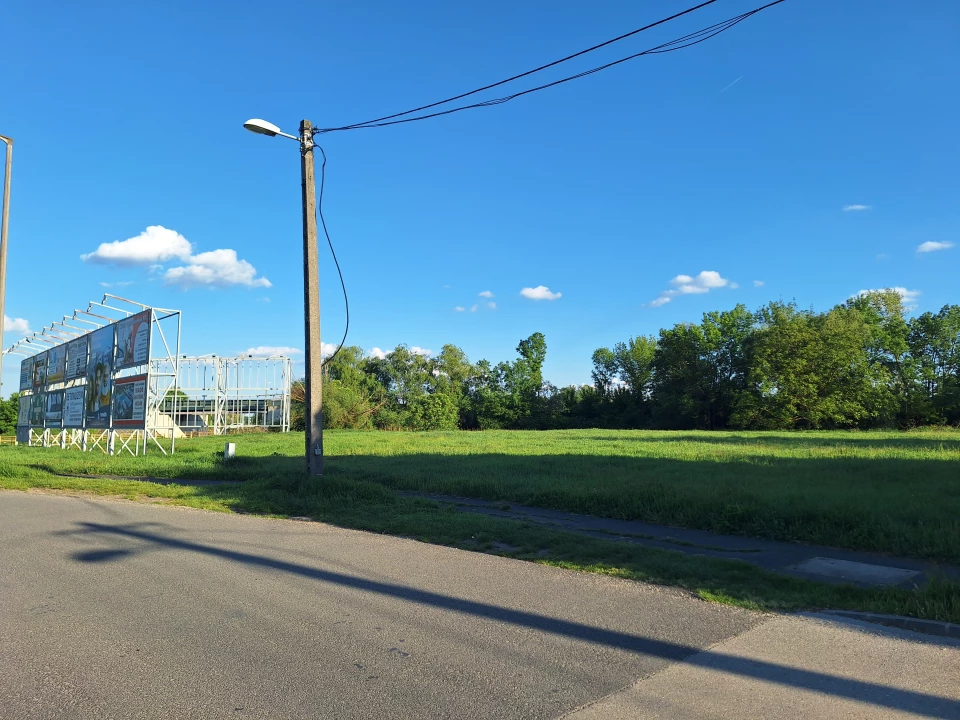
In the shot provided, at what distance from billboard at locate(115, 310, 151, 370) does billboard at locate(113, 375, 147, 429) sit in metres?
0.57

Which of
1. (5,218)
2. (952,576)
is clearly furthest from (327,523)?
(5,218)

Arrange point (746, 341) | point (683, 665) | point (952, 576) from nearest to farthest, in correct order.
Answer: point (683, 665)
point (952, 576)
point (746, 341)

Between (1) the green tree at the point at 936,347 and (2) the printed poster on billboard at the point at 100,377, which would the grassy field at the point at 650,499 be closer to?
(2) the printed poster on billboard at the point at 100,377

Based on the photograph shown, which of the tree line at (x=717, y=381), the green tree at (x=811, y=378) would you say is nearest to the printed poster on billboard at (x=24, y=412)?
the tree line at (x=717, y=381)

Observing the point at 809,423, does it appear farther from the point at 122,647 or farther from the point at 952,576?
the point at 122,647

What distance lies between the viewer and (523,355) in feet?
306

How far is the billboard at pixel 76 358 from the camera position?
2614 centimetres

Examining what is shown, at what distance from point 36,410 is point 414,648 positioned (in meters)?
32.7

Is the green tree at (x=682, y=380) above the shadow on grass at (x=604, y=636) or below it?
Result: above

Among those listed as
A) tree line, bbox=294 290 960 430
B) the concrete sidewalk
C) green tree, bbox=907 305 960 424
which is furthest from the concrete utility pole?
green tree, bbox=907 305 960 424

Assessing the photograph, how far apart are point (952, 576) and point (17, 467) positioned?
21.4 metres

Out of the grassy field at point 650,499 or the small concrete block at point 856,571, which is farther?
the grassy field at point 650,499

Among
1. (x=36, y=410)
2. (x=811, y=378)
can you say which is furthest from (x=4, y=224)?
(x=811, y=378)

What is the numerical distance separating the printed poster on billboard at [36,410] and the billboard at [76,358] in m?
4.22
